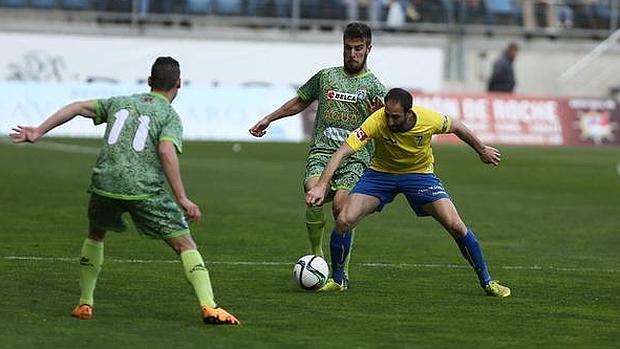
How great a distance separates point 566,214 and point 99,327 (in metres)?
12.2

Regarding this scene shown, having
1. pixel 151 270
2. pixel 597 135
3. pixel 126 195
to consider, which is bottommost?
pixel 597 135

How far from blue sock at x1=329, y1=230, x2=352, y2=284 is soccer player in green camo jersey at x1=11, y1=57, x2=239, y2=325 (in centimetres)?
244

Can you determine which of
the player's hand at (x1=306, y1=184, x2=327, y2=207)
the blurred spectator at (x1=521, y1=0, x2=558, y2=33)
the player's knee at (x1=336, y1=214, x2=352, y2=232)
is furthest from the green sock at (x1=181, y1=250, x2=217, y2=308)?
the blurred spectator at (x1=521, y1=0, x2=558, y2=33)

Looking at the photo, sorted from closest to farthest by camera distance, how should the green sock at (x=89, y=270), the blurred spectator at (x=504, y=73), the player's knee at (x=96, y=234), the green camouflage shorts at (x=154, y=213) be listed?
the green camouflage shorts at (x=154, y=213)
the green sock at (x=89, y=270)
the player's knee at (x=96, y=234)
the blurred spectator at (x=504, y=73)

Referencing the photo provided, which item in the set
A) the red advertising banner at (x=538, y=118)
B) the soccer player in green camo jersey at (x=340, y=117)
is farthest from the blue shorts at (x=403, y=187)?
the red advertising banner at (x=538, y=118)

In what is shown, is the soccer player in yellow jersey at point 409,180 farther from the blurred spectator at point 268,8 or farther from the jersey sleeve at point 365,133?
the blurred spectator at point 268,8

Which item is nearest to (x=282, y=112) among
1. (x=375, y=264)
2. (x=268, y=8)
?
(x=375, y=264)

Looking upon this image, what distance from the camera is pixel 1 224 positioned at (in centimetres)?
1805

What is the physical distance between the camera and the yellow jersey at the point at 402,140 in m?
12.4

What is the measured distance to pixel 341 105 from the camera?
13477 millimetres

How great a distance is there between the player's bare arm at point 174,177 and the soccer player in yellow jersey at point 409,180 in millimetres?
2253

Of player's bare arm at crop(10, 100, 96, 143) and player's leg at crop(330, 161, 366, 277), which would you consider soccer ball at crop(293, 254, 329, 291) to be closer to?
player's leg at crop(330, 161, 366, 277)

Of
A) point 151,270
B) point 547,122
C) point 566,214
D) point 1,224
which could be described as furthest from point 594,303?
point 547,122

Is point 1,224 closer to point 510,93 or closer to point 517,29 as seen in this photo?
point 510,93
